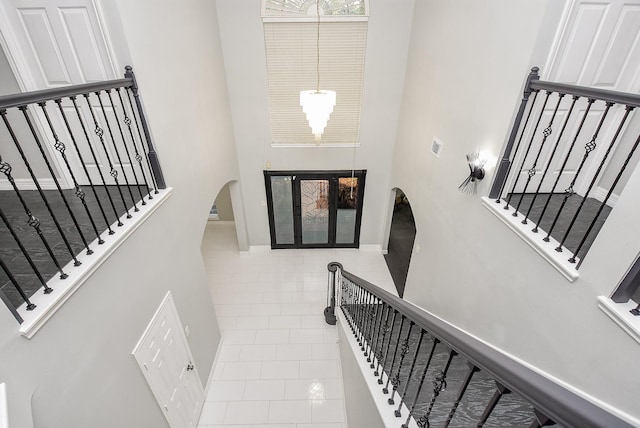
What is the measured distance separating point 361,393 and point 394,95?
4896 mm

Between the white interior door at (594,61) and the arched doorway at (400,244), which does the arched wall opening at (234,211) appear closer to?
the arched doorway at (400,244)

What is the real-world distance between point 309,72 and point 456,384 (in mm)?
5103

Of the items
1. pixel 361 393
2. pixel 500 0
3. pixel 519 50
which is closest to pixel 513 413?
pixel 361 393

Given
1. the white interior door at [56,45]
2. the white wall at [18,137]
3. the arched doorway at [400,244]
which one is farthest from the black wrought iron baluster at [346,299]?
the white wall at [18,137]

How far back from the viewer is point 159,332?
9.57 feet

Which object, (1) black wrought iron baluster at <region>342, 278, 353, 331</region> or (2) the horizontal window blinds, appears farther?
(2) the horizontal window blinds

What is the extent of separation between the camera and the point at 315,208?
6938 millimetres

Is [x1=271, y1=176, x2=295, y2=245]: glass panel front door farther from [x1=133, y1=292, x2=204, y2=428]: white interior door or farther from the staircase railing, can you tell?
[x1=133, y1=292, x2=204, y2=428]: white interior door

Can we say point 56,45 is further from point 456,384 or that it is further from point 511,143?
point 456,384

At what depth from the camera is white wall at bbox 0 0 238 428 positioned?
1707 millimetres

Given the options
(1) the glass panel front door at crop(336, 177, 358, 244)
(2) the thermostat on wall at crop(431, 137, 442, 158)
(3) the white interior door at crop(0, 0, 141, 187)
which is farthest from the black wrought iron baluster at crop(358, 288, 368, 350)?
(1) the glass panel front door at crop(336, 177, 358, 244)

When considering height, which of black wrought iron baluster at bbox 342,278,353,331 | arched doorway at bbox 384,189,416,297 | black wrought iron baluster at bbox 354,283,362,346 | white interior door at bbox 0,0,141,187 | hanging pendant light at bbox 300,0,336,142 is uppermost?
white interior door at bbox 0,0,141,187

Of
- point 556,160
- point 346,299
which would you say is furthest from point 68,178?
point 556,160

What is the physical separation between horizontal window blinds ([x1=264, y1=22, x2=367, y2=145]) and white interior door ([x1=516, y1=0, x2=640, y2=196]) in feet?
11.2
